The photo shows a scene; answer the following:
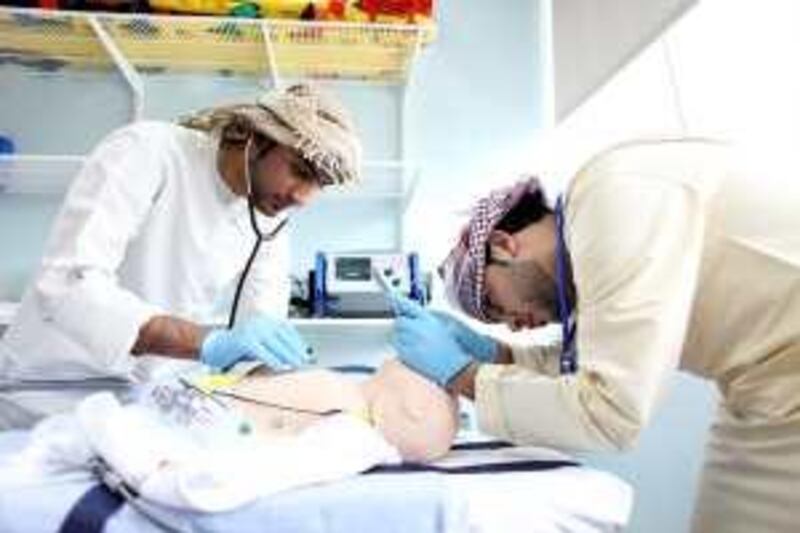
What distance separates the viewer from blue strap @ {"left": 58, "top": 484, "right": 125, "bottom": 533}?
824 millimetres

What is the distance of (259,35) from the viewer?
7.30ft

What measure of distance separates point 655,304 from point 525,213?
0.30 m

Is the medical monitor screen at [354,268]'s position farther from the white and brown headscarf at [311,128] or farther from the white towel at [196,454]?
the white towel at [196,454]

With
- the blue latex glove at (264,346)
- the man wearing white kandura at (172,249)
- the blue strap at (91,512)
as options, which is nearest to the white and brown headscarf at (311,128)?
the man wearing white kandura at (172,249)

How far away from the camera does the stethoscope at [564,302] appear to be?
1121mm

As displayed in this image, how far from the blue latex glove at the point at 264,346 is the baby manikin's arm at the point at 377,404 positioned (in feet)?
0.14

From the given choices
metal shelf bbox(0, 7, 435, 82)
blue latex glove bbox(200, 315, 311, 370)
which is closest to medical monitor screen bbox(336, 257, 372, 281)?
metal shelf bbox(0, 7, 435, 82)

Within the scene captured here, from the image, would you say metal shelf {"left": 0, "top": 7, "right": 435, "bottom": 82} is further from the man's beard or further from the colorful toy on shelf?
the man's beard

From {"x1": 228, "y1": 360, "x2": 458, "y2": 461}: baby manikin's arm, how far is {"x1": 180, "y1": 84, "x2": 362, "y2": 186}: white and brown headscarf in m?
0.45

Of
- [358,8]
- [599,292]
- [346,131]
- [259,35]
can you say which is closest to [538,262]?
[599,292]

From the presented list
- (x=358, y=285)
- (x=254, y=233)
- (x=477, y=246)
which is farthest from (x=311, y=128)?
(x=358, y=285)

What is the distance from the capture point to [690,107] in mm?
1844

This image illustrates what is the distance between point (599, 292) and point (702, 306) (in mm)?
180

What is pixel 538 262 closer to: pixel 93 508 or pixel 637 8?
pixel 93 508
